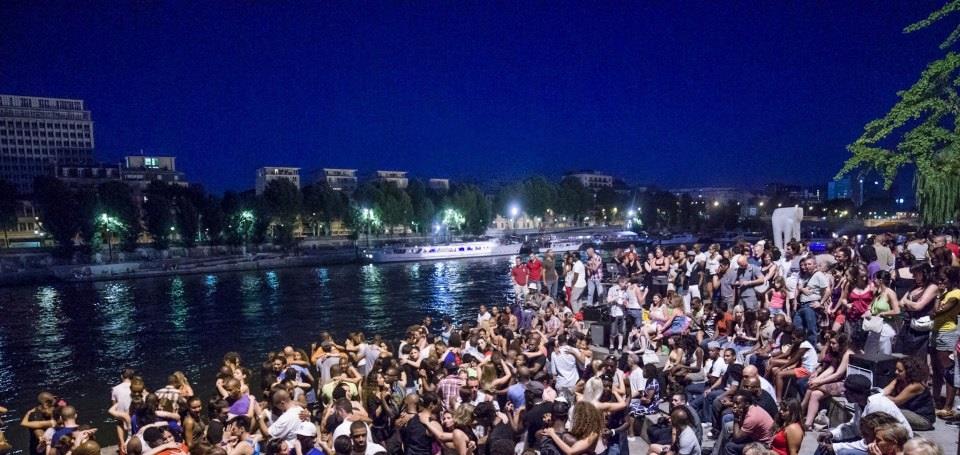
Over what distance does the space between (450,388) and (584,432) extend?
2996mm

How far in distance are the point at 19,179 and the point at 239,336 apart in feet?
458

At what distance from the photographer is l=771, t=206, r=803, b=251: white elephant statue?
18500mm

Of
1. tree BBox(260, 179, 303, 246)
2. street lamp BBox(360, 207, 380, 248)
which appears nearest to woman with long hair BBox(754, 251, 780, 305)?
tree BBox(260, 179, 303, 246)

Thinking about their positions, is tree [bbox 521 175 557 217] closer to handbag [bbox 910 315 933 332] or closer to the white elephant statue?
the white elephant statue

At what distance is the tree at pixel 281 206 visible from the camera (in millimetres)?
94562

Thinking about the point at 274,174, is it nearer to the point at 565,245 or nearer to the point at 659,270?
the point at 565,245

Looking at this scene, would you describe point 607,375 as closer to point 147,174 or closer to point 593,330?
point 593,330

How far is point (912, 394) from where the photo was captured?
6.85m

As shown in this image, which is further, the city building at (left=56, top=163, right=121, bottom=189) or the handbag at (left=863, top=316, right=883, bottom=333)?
the city building at (left=56, top=163, right=121, bottom=189)

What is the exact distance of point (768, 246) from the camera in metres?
14.5

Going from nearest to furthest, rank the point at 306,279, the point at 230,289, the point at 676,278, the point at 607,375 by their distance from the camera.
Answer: the point at 607,375 < the point at 676,278 < the point at 230,289 < the point at 306,279

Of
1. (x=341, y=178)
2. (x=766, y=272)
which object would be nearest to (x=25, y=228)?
(x=341, y=178)

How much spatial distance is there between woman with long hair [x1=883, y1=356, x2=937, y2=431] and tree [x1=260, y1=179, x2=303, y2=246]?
3700 inches

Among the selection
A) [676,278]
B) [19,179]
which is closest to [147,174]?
[19,179]
